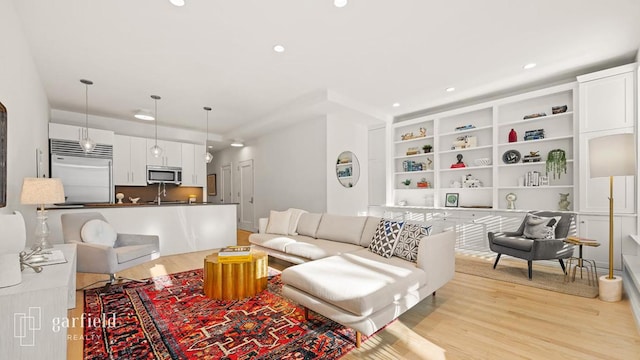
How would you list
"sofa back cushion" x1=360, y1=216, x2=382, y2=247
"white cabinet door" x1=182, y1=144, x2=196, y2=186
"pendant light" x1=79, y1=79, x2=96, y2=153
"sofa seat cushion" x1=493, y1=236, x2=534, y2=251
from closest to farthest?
1. "sofa seat cushion" x1=493, y1=236, x2=534, y2=251
2. "sofa back cushion" x1=360, y1=216, x2=382, y2=247
3. "pendant light" x1=79, y1=79, x2=96, y2=153
4. "white cabinet door" x1=182, y1=144, x2=196, y2=186

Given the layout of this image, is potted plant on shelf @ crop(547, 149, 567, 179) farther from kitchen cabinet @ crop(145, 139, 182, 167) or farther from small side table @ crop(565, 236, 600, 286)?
kitchen cabinet @ crop(145, 139, 182, 167)

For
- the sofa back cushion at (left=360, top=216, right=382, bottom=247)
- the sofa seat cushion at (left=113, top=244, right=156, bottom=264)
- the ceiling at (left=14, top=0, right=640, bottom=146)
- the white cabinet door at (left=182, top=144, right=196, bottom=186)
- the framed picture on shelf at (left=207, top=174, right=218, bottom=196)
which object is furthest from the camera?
the framed picture on shelf at (left=207, top=174, right=218, bottom=196)

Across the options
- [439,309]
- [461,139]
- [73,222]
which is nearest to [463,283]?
[439,309]

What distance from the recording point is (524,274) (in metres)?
3.64

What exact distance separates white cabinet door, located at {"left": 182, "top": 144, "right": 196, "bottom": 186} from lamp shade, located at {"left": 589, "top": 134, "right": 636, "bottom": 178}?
7428 mm

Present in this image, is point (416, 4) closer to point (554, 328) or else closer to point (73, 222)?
point (554, 328)

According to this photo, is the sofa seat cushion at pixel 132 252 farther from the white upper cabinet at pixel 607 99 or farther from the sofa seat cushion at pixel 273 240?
the white upper cabinet at pixel 607 99

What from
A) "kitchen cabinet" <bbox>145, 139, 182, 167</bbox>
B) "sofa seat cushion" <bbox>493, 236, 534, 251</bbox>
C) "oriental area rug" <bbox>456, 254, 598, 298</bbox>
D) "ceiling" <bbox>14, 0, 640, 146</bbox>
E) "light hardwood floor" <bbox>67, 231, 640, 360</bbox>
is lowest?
"oriental area rug" <bbox>456, 254, 598, 298</bbox>

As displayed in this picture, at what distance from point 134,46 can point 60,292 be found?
277 cm

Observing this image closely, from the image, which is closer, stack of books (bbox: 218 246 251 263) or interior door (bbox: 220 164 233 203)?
stack of books (bbox: 218 246 251 263)

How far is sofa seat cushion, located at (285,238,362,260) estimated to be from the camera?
331 cm

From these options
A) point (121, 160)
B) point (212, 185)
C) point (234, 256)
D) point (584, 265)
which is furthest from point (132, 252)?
point (212, 185)

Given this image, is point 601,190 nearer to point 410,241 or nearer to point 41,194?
point 410,241

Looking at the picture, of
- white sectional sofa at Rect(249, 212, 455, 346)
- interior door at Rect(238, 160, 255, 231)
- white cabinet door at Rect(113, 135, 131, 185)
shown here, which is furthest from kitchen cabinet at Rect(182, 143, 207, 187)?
white sectional sofa at Rect(249, 212, 455, 346)
